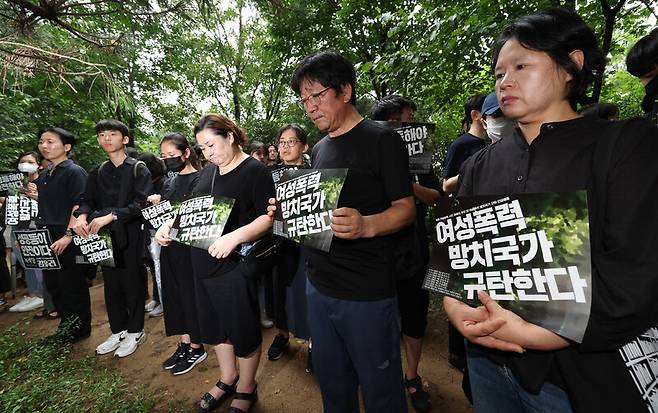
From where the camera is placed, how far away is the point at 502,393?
1.23 meters

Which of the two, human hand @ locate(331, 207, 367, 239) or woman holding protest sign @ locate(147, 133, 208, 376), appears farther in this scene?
woman holding protest sign @ locate(147, 133, 208, 376)

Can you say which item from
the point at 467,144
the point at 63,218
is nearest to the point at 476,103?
the point at 467,144

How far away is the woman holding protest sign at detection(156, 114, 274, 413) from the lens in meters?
2.38

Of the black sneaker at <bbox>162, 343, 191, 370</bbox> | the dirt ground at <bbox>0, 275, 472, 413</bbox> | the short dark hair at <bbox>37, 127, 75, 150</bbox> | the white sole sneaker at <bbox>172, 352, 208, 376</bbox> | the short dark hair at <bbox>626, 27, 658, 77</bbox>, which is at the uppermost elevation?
the short dark hair at <bbox>37, 127, 75, 150</bbox>

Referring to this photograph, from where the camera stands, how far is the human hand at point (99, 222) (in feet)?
10.9

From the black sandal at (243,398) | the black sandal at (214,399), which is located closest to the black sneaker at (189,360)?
the black sandal at (214,399)

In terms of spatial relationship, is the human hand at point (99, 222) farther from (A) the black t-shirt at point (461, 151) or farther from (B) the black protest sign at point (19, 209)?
(A) the black t-shirt at point (461, 151)

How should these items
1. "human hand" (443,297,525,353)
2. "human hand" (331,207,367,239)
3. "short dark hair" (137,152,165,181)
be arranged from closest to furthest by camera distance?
1. "human hand" (443,297,525,353)
2. "human hand" (331,207,367,239)
3. "short dark hair" (137,152,165,181)

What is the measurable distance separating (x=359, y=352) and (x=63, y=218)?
13.9 feet

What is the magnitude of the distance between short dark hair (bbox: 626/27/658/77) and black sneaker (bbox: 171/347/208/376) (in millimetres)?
4576

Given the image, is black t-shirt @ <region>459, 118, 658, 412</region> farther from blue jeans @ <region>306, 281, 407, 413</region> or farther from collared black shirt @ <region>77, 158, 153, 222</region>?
collared black shirt @ <region>77, 158, 153, 222</region>

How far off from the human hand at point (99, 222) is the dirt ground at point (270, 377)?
5.16 ft

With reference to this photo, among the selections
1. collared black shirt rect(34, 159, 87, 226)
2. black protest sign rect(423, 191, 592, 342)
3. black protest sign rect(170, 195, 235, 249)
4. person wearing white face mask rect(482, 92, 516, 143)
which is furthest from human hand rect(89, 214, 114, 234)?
person wearing white face mask rect(482, 92, 516, 143)

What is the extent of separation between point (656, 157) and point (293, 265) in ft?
9.95
